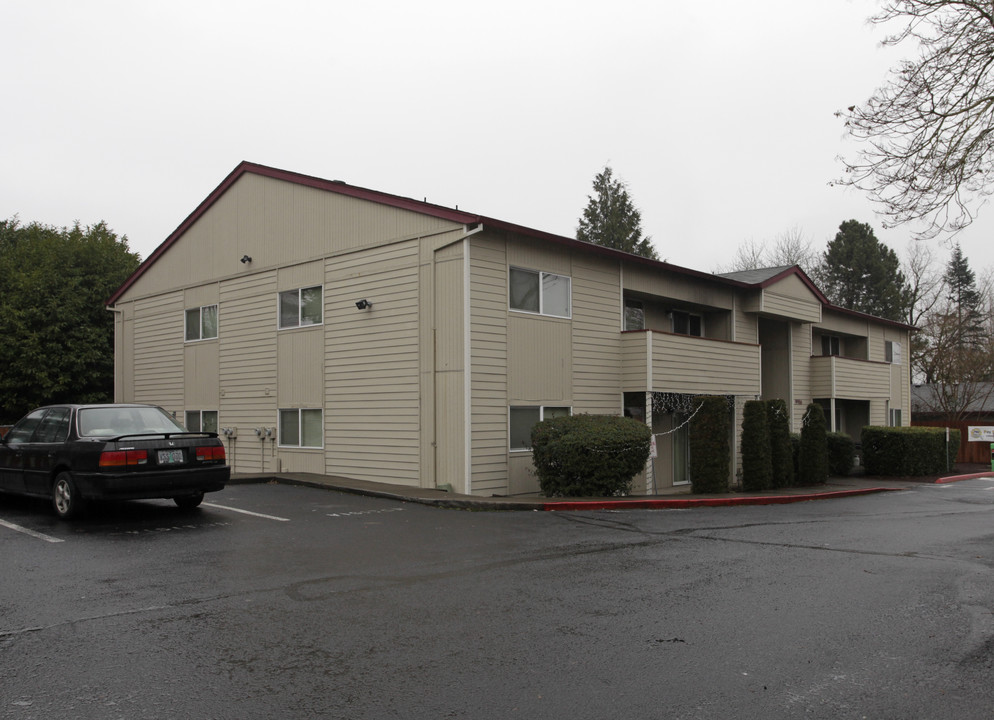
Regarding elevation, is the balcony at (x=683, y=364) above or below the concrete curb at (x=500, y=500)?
above

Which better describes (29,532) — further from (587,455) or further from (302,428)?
(587,455)

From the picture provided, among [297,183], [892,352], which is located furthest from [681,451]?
[892,352]

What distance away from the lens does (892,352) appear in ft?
105

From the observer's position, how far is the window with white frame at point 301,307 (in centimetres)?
1752

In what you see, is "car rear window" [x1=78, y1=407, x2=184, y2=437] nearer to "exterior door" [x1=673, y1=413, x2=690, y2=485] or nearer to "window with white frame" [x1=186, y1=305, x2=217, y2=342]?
"window with white frame" [x1=186, y1=305, x2=217, y2=342]

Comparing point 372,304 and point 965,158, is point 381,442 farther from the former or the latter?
point 965,158

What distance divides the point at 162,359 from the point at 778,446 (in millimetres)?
16309

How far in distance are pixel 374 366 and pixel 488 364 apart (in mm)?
2558

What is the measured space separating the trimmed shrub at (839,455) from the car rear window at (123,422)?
19837 millimetres

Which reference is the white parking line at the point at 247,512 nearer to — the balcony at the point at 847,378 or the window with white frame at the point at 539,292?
the window with white frame at the point at 539,292

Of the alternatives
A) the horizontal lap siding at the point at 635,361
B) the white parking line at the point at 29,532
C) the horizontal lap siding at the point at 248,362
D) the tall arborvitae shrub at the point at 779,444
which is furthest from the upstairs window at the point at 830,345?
the white parking line at the point at 29,532

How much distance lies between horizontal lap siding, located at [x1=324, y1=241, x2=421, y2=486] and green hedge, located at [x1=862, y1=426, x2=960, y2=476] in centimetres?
1683

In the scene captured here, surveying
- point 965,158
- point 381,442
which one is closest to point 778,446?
point 381,442

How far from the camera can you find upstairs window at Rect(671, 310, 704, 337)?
2178 cm
